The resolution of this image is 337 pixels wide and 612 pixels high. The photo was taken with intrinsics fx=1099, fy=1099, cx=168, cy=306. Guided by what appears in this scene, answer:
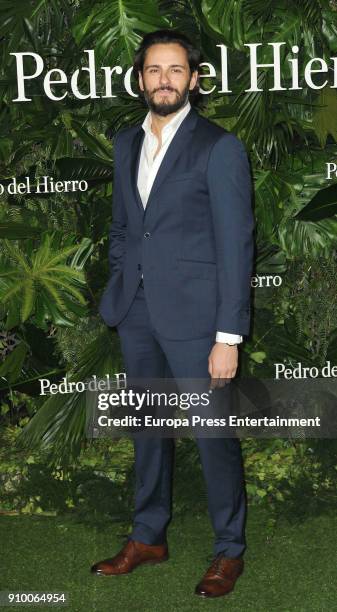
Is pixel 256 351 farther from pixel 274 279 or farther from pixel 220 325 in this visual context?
pixel 220 325

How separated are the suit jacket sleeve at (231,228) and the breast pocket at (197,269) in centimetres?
6

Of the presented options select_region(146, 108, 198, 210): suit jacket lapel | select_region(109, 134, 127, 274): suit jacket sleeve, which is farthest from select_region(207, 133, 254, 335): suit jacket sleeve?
select_region(109, 134, 127, 274): suit jacket sleeve

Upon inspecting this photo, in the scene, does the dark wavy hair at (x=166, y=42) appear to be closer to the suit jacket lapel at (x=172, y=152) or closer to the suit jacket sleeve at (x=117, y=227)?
the suit jacket lapel at (x=172, y=152)

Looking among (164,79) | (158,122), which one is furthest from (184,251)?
(164,79)

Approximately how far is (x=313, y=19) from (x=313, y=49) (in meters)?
0.11

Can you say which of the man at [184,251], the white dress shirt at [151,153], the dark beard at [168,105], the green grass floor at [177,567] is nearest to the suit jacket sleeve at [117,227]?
the man at [184,251]

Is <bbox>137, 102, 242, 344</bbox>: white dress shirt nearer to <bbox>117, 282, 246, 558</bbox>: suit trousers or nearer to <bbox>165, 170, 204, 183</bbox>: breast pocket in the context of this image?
<bbox>165, 170, 204, 183</bbox>: breast pocket

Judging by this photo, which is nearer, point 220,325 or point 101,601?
point 220,325

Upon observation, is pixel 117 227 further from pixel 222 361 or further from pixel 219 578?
pixel 219 578

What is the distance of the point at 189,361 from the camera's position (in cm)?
362

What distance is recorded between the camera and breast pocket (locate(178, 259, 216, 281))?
3553 millimetres

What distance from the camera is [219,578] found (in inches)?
150

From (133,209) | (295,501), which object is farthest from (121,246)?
(295,501)

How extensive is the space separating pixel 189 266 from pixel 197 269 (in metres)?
0.03
